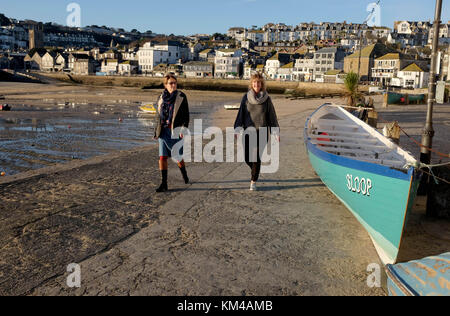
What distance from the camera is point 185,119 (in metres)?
6.94

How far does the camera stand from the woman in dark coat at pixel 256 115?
6789 mm

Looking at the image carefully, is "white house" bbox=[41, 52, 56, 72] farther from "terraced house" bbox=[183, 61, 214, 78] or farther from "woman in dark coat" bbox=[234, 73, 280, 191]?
"woman in dark coat" bbox=[234, 73, 280, 191]

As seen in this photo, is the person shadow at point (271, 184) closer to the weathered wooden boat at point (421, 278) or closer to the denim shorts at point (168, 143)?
the denim shorts at point (168, 143)

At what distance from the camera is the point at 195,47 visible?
16662cm

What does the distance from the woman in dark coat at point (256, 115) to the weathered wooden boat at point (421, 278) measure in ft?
12.3

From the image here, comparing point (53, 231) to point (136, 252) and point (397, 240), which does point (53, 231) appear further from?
point (397, 240)

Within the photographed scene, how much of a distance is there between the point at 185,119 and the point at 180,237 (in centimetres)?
275

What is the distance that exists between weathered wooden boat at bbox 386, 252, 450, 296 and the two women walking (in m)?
3.81
